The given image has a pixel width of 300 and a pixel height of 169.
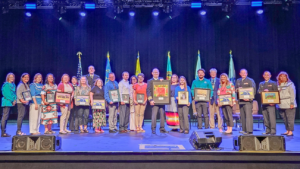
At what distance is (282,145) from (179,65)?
7.78 m

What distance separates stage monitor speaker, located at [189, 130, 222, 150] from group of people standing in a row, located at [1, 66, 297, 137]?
7.53ft

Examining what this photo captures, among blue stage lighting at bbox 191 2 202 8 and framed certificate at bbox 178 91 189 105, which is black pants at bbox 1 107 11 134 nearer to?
framed certificate at bbox 178 91 189 105

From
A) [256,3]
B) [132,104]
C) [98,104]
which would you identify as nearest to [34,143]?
[98,104]

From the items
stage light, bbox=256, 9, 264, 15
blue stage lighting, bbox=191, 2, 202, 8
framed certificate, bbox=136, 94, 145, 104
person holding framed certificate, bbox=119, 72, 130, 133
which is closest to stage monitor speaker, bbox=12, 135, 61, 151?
person holding framed certificate, bbox=119, 72, 130, 133

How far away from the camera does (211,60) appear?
35.9 feet

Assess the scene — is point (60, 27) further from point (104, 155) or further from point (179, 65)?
point (104, 155)

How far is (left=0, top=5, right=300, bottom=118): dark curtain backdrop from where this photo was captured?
10906 millimetres

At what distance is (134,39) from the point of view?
1108 cm

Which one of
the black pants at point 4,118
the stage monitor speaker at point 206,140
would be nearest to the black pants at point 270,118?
the stage monitor speaker at point 206,140

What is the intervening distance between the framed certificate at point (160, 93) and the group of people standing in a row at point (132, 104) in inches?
4.5

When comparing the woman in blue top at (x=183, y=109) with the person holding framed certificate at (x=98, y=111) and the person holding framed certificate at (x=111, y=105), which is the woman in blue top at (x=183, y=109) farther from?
the person holding framed certificate at (x=98, y=111)

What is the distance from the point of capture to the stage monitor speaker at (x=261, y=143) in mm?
3475
